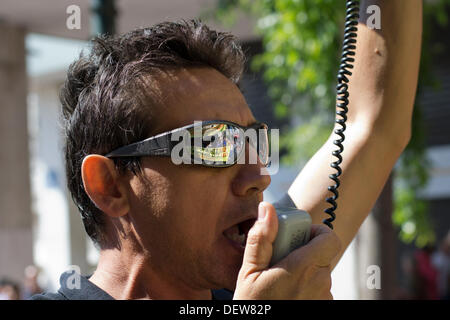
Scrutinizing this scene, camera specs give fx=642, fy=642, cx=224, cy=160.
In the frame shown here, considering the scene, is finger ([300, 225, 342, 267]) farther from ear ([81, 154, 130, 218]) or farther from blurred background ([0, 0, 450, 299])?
blurred background ([0, 0, 450, 299])

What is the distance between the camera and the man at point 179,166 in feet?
5.56

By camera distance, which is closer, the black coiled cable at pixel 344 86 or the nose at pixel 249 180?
the nose at pixel 249 180

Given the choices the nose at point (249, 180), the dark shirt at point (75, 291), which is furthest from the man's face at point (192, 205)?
the dark shirt at point (75, 291)

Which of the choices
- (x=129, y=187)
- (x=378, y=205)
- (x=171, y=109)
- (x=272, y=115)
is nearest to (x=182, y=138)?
(x=171, y=109)

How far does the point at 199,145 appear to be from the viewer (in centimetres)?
168

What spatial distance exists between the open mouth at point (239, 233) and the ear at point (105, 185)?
30 cm

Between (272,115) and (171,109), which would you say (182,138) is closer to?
(171,109)

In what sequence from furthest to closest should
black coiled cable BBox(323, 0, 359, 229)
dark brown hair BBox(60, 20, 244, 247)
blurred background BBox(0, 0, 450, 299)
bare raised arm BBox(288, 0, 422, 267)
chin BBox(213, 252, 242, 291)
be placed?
blurred background BBox(0, 0, 450, 299) → bare raised arm BBox(288, 0, 422, 267) → black coiled cable BBox(323, 0, 359, 229) → dark brown hair BBox(60, 20, 244, 247) → chin BBox(213, 252, 242, 291)

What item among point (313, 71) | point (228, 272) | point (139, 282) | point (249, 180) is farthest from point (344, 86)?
point (313, 71)

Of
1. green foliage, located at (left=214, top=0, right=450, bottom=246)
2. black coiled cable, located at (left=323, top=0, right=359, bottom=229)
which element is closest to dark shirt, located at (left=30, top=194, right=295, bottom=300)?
black coiled cable, located at (left=323, top=0, right=359, bottom=229)

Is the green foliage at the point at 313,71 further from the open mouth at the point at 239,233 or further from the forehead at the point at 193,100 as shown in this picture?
the open mouth at the point at 239,233

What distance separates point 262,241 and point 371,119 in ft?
2.93

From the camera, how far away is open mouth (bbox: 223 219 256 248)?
170 centimetres

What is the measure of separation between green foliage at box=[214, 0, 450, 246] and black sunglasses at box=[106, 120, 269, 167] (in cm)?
372
